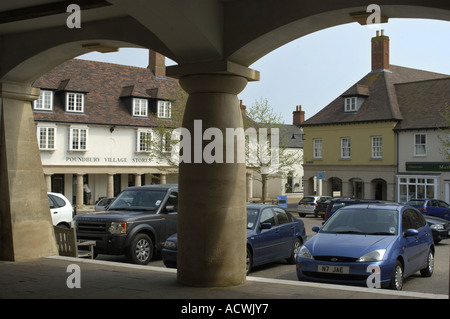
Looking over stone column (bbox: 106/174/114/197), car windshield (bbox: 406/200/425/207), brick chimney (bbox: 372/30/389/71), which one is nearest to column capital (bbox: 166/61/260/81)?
car windshield (bbox: 406/200/425/207)

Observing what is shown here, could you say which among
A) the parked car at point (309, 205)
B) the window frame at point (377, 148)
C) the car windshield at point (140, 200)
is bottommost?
the parked car at point (309, 205)

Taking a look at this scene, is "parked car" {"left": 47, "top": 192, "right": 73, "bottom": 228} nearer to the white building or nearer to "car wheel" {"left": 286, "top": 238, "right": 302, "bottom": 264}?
"car wheel" {"left": 286, "top": 238, "right": 302, "bottom": 264}

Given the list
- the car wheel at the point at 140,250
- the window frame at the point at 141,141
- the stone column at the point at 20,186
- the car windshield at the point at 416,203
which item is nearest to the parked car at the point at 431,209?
the car windshield at the point at 416,203

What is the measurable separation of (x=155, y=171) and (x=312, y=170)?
13635 millimetres

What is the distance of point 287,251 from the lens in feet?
41.8

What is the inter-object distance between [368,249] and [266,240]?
3.31 m

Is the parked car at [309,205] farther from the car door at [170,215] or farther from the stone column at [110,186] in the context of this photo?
the car door at [170,215]

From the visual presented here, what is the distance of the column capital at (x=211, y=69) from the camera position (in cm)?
742

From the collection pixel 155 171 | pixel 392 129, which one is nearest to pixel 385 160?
pixel 392 129

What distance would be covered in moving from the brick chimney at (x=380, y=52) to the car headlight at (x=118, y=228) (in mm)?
36186

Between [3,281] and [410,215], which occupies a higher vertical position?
[410,215]

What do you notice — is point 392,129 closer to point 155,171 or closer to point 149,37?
point 155,171

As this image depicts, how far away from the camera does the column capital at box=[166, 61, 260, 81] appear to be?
7422 mm

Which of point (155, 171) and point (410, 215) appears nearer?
point (410, 215)
